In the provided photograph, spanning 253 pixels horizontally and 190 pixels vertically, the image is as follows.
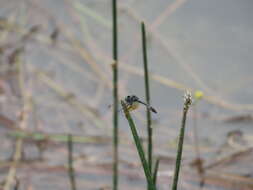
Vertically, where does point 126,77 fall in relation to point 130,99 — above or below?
above

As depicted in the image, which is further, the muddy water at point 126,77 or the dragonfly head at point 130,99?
the muddy water at point 126,77

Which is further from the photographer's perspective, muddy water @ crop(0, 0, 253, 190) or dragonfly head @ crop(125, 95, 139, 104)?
muddy water @ crop(0, 0, 253, 190)

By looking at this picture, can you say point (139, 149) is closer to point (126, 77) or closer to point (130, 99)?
point (130, 99)

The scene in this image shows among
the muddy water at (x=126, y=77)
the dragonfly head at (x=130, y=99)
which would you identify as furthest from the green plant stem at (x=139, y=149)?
the muddy water at (x=126, y=77)

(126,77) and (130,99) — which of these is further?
(126,77)

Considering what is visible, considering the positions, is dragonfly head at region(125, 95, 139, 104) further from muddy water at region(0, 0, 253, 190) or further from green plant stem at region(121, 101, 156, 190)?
muddy water at region(0, 0, 253, 190)

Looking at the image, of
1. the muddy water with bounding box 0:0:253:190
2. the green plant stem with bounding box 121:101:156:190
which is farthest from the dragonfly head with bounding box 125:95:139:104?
the muddy water with bounding box 0:0:253:190

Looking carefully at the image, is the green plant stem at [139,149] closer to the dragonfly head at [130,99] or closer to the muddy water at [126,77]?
the dragonfly head at [130,99]

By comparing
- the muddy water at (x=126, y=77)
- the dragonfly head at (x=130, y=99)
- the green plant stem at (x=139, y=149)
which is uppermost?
the muddy water at (x=126, y=77)

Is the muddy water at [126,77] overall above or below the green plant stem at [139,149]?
above

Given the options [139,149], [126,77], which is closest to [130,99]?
[139,149]
